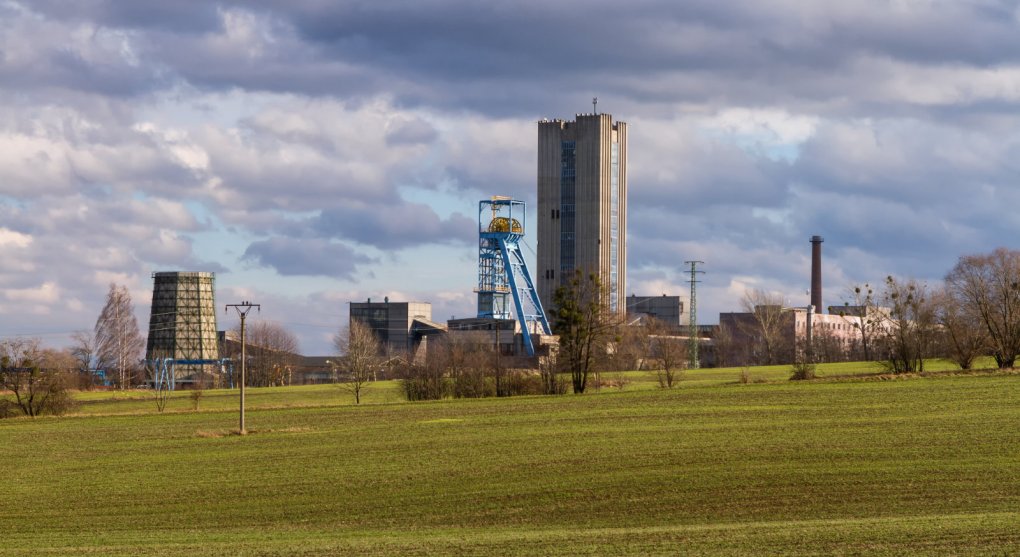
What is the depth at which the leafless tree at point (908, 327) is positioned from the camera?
309 ft

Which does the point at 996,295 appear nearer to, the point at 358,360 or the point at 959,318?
the point at 959,318

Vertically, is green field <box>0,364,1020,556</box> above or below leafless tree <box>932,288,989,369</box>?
below

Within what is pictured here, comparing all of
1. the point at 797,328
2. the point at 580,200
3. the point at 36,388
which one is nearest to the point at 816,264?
the point at 797,328

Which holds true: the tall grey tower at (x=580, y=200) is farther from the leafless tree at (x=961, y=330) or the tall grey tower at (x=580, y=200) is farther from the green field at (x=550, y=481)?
the green field at (x=550, y=481)

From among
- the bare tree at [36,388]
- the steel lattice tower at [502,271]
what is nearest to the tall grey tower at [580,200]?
the steel lattice tower at [502,271]

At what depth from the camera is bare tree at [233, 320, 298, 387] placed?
535 feet

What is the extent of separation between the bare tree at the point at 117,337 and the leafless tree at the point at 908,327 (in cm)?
10483

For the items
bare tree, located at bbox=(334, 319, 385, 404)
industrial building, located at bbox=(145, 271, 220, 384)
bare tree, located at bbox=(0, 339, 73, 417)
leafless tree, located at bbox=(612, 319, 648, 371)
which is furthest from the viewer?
industrial building, located at bbox=(145, 271, 220, 384)

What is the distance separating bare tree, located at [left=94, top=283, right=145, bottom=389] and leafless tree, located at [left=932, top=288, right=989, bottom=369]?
108 meters

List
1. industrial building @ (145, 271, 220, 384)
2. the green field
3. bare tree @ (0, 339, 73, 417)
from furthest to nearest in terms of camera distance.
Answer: industrial building @ (145, 271, 220, 384)
bare tree @ (0, 339, 73, 417)
the green field

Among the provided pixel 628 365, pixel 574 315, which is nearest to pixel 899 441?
pixel 574 315

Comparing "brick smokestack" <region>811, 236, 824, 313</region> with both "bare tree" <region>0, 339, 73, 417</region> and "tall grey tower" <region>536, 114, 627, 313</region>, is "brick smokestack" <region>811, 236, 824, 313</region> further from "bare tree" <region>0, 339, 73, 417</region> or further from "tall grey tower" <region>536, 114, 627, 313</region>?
"bare tree" <region>0, 339, 73, 417</region>

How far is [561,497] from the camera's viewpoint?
36.7 m

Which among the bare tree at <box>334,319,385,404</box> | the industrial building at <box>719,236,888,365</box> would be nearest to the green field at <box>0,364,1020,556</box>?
the bare tree at <box>334,319,385,404</box>
